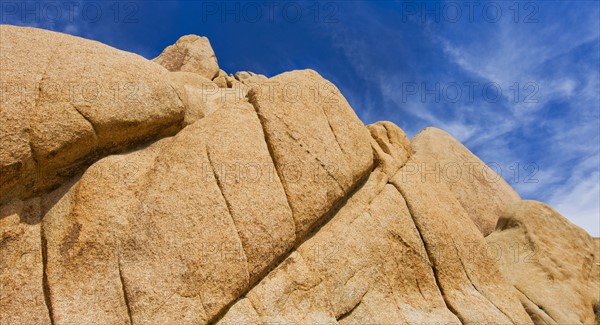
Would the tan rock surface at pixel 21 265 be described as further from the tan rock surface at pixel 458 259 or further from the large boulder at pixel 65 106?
the tan rock surface at pixel 458 259

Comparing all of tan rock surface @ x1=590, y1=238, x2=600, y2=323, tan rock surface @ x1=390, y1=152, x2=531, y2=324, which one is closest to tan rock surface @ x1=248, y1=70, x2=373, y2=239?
tan rock surface @ x1=390, y1=152, x2=531, y2=324

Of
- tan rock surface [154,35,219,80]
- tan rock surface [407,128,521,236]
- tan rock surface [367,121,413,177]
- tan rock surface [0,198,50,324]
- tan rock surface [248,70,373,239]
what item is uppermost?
tan rock surface [407,128,521,236]

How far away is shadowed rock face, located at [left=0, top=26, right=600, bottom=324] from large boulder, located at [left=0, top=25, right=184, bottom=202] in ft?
0.18

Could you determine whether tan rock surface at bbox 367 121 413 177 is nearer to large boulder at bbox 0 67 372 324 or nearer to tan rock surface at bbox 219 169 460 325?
tan rock surface at bbox 219 169 460 325

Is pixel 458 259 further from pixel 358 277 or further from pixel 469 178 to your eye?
pixel 469 178

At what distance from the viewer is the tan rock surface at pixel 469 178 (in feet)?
88.8

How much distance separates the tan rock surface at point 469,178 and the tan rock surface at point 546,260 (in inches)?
128

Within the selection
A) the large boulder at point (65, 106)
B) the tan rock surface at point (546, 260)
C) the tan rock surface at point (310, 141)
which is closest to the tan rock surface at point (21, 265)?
the large boulder at point (65, 106)

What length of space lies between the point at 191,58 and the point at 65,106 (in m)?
27.7

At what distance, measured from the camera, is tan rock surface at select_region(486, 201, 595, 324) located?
1861cm

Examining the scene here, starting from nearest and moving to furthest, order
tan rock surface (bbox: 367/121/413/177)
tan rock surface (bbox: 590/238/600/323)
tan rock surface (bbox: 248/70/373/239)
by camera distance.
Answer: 1. tan rock surface (bbox: 248/70/373/239)
2. tan rock surface (bbox: 367/121/413/177)
3. tan rock surface (bbox: 590/238/600/323)

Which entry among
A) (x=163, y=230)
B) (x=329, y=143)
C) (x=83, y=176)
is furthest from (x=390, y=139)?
(x=83, y=176)

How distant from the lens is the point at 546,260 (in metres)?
20.8

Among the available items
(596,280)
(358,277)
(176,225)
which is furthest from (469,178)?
(176,225)
